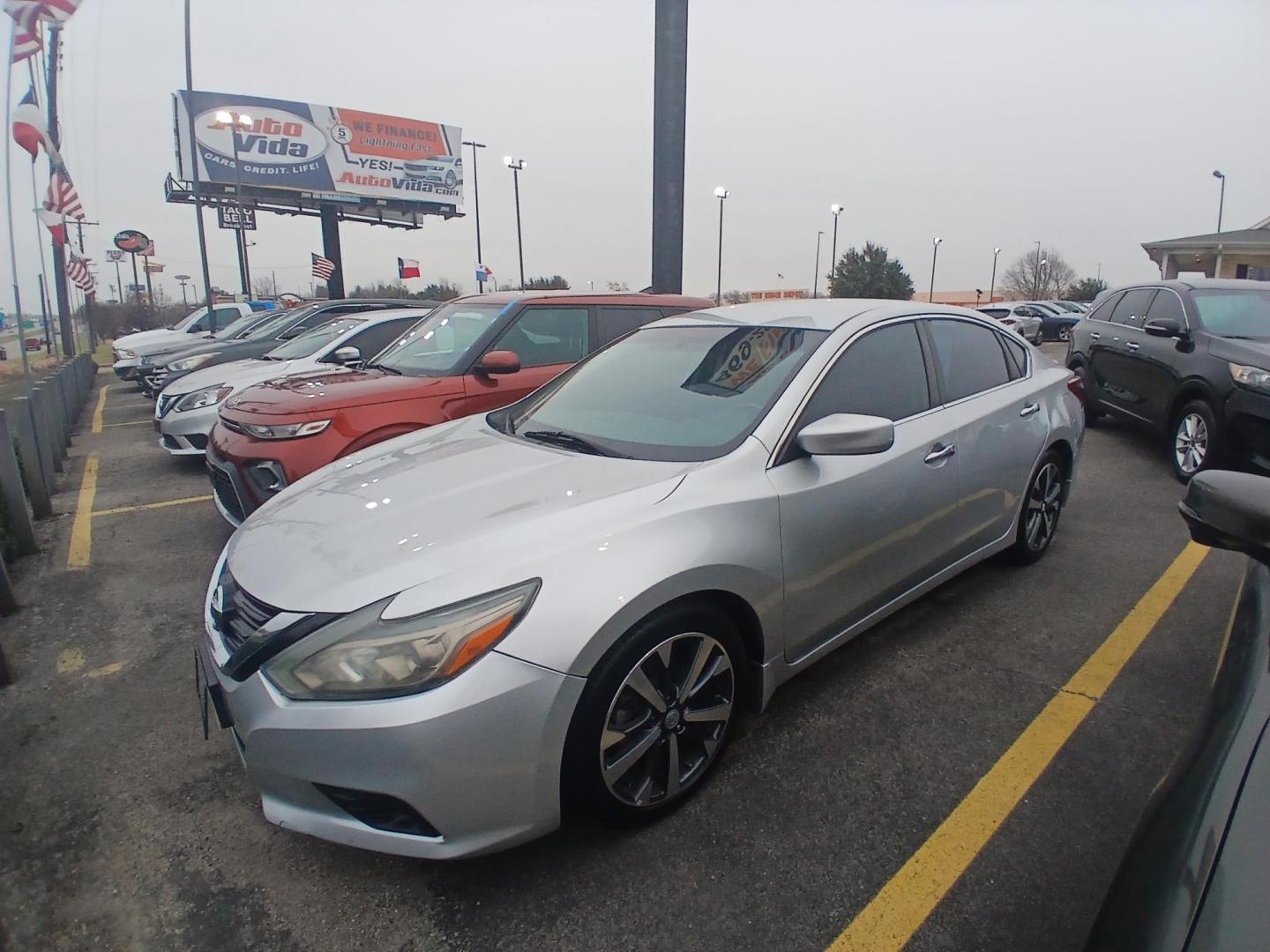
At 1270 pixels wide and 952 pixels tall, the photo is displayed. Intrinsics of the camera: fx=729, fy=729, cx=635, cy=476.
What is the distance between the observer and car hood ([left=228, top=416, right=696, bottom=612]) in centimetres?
200

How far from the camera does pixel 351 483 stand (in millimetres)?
2752

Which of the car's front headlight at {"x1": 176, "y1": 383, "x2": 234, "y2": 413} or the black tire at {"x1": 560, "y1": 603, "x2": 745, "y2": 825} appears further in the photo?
the car's front headlight at {"x1": 176, "y1": 383, "x2": 234, "y2": 413}

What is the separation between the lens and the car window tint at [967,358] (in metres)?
3.48

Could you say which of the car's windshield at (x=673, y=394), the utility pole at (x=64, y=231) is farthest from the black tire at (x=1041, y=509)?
the utility pole at (x=64, y=231)

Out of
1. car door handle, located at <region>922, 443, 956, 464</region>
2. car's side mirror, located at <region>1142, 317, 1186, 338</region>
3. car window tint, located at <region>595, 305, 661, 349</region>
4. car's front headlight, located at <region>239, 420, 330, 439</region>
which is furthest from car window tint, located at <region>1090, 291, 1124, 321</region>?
car's front headlight, located at <region>239, 420, 330, 439</region>

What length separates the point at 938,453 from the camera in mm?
3137

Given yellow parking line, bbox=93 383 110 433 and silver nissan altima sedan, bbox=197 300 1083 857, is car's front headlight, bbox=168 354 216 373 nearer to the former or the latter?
yellow parking line, bbox=93 383 110 433

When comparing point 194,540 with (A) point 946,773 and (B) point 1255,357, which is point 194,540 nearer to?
(A) point 946,773

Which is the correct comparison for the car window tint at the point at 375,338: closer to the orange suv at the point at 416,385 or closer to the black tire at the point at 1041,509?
the orange suv at the point at 416,385

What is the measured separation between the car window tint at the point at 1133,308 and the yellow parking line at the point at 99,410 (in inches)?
499

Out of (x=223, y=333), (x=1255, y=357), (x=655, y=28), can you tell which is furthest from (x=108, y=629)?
(x=223, y=333)

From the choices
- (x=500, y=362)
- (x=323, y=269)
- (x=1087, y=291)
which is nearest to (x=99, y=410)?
(x=500, y=362)

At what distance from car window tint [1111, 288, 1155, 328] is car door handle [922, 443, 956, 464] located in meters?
5.37

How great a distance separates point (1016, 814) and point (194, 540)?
16.9 ft
